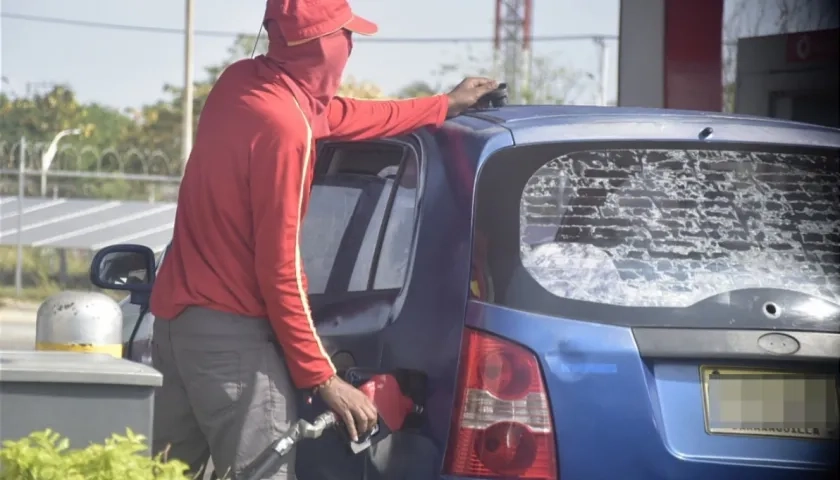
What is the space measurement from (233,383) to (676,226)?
121cm

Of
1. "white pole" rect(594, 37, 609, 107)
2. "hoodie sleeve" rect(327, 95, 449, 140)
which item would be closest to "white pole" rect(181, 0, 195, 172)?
"white pole" rect(594, 37, 609, 107)

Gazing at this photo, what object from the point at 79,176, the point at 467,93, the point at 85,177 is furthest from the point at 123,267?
the point at 85,177

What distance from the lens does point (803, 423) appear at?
3.28 m

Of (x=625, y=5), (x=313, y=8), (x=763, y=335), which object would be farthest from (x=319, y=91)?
(x=625, y=5)

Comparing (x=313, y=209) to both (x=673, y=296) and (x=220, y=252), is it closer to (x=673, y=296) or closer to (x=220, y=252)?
(x=220, y=252)

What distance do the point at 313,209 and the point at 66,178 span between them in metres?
24.9

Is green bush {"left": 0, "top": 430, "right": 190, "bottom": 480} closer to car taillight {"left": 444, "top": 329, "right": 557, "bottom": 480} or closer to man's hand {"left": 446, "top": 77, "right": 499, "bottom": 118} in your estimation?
car taillight {"left": 444, "top": 329, "right": 557, "bottom": 480}

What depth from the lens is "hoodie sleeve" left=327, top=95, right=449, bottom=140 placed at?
12.4ft

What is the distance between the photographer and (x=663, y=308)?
3.22 m

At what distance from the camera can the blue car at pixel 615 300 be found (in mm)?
3145

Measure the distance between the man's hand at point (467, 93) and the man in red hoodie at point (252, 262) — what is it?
41 centimetres

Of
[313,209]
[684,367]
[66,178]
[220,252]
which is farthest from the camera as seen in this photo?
[66,178]

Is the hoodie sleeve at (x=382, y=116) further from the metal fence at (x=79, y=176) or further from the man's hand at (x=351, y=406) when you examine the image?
the metal fence at (x=79, y=176)

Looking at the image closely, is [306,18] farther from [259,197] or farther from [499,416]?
[499,416]
